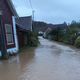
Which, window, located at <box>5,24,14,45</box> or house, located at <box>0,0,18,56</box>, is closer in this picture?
house, located at <box>0,0,18,56</box>

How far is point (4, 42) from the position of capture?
65.9 ft

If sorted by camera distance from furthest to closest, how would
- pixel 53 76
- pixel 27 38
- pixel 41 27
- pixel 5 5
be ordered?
pixel 41 27 → pixel 27 38 → pixel 5 5 → pixel 53 76

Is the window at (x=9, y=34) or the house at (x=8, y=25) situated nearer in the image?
the house at (x=8, y=25)

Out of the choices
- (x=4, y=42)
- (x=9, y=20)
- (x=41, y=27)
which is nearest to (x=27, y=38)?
(x=9, y=20)

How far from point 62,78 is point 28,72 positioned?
2291mm

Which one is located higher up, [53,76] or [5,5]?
[5,5]

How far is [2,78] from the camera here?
38.8 feet

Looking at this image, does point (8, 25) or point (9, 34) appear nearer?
point (8, 25)

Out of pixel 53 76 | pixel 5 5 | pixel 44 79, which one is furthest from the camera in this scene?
pixel 5 5

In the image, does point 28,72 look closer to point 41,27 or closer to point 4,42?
point 4,42

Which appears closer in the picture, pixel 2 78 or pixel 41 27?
pixel 2 78

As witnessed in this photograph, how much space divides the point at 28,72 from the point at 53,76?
1669 millimetres

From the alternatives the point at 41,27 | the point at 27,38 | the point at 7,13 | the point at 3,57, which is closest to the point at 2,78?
the point at 3,57

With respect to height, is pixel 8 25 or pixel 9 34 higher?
pixel 8 25
